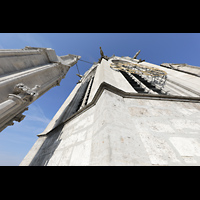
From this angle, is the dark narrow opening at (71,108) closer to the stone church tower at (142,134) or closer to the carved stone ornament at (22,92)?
the carved stone ornament at (22,92)

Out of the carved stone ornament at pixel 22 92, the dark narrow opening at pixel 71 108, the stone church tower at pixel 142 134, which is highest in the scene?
the carved stone ornament at pixel 22 92

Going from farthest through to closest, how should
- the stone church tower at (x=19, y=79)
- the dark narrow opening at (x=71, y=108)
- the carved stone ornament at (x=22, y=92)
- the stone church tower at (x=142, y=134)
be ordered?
1. the dark narrow opening at (x=71, y=108)
2. the carved stone ornament at (x=22, y=92)
3. the stone church tower at (x=19, y=79)
4. the stone church tower at (x=142, y=134)

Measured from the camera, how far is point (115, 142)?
1.41m

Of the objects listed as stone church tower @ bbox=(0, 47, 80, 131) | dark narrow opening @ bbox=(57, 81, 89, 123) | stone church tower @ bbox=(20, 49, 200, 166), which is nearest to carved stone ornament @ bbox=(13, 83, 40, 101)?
Result: stone church tower @ bbox=(0, 47, 80, 131)

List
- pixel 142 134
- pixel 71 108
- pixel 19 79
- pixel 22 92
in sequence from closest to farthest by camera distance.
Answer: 1. pixel 142 134
2. pixel 22 92
3. pixel 19 79
4. pixel 71 108

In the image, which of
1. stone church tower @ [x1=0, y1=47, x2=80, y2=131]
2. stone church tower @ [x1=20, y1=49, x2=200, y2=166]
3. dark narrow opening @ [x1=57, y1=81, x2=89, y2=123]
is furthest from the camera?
dark narrow opening @ [x1=57, y1=81, x2=89, y2=123]

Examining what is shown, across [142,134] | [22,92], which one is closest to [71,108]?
[22,92]

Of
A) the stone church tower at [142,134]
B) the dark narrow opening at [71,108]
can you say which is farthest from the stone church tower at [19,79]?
the stone church tower at [142,134]

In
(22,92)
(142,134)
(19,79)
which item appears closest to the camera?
(142,134)

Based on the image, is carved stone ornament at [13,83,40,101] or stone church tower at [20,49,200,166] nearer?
stone church tower at [20,49,200,166]

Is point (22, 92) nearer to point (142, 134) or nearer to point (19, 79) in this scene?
point (19, 79)

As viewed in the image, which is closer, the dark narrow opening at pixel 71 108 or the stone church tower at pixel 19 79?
the stone church tower at pixel 19 79

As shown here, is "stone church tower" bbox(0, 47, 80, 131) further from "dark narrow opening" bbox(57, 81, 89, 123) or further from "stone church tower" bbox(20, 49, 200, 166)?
"stone church tower" bbox(20, 49, 200, 166)

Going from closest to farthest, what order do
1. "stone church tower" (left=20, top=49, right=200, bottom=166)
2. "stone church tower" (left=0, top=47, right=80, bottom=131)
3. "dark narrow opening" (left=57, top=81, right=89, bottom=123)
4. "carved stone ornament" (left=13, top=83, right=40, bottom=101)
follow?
1. "stone church tower" (left=20, top=49, right=200, bottom=166)
2. "stone church tower" (left=0, top=47, right=80, bottom=131)
3. "carved stone ornament" (left=13, top=83, right=40, bottom=101)
4. "dark narrow opening" (left=57, top=81, right=89, bottom=123)
